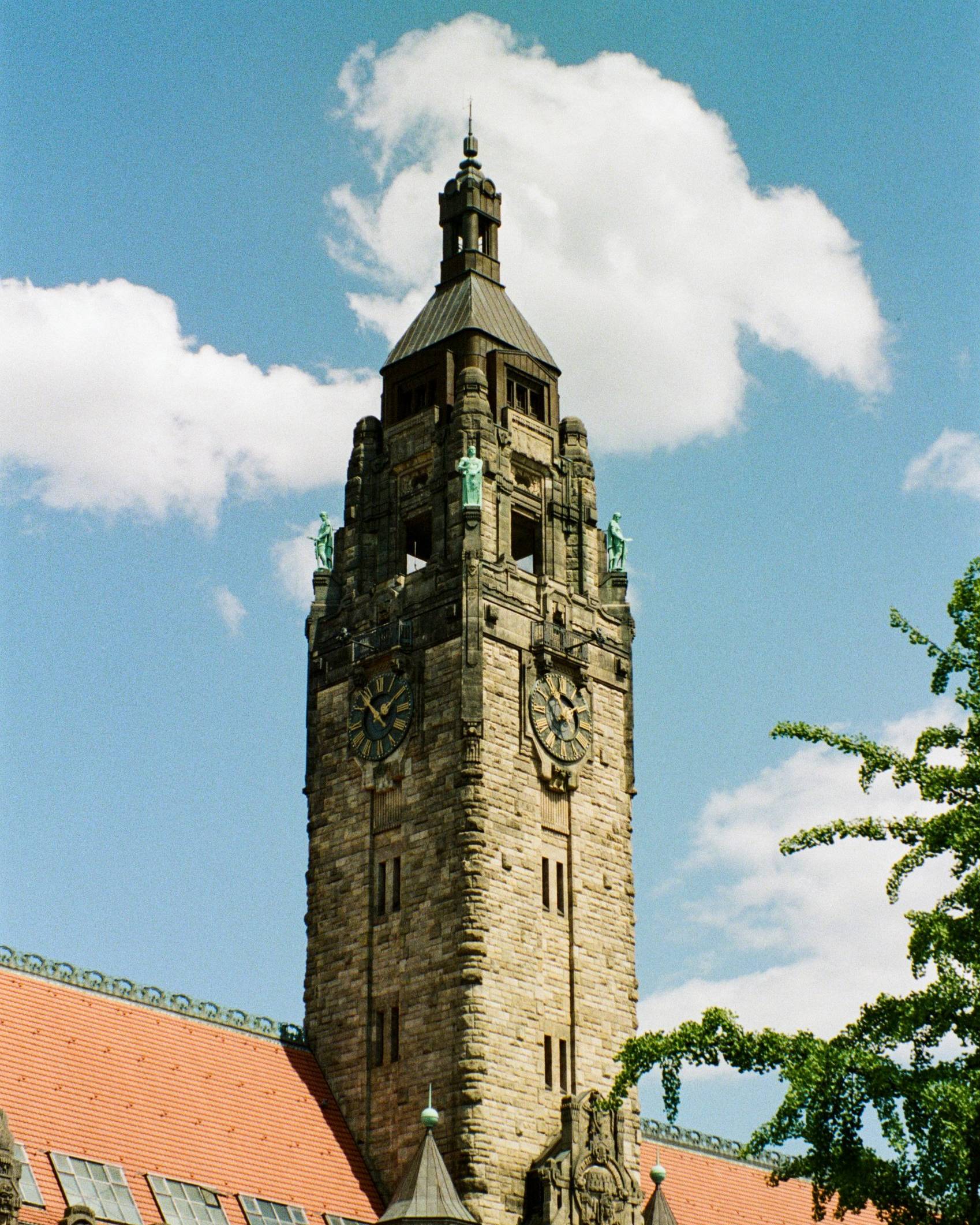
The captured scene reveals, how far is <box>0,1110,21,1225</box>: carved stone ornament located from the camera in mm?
40312

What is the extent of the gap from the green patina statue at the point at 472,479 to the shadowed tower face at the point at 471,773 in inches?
3.1

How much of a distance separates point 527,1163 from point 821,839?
920 inches

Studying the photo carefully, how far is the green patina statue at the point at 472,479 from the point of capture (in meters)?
55.7

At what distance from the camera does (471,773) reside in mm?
52094

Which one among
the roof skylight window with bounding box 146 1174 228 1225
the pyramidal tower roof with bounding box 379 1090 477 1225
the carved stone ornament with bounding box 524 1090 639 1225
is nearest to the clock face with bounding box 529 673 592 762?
the carved stone ornament with bounding box 524 1090 639 1225

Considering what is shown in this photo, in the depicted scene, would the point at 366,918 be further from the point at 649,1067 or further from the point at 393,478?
the point at 649,1067

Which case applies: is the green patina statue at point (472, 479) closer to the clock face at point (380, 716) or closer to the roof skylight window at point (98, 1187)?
the clock face at point (380, 716)

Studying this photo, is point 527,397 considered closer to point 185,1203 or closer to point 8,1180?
point 185,1203

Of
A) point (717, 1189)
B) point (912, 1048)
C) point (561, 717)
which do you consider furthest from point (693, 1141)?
point (912, 1048)

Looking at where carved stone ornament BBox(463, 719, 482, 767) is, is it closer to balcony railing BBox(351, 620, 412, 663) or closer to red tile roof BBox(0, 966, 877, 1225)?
balcony railing BBox(351, 620, 412, 663)

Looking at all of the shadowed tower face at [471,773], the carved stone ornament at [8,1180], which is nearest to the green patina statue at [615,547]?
the shadowed tower face at [471,773]

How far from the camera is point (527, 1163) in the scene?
1959 inches

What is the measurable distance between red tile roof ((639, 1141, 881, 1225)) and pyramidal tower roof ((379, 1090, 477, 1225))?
37.2 ft

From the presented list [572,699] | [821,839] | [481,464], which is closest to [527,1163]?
[572,699]
